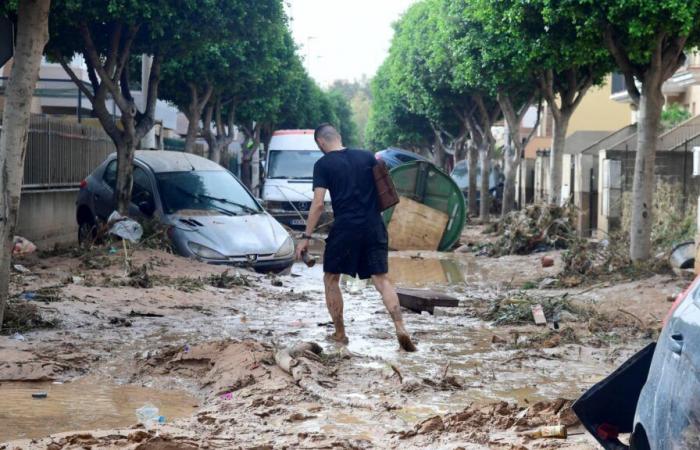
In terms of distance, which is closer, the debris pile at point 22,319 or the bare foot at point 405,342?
the bare foot at point 405,342

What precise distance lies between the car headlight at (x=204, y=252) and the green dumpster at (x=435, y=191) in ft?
25.4

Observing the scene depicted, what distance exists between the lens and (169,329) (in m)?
9.98

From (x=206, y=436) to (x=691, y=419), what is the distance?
117 inches

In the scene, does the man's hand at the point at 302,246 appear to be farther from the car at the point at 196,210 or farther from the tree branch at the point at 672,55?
the tree branch at the point at 672,55

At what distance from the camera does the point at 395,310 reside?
9.09m

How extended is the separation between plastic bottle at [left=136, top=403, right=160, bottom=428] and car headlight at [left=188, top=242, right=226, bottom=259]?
8.03m

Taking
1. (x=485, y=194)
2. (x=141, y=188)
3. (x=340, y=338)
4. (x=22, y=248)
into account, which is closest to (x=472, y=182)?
(x=485, y=194)

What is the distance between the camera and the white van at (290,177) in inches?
1039

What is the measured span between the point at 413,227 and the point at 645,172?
312 inches

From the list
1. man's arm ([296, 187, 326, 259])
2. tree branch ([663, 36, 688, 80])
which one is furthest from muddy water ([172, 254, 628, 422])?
tree branch ([663, 36, 688, 80])

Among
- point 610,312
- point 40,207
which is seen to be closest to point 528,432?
point 610,312

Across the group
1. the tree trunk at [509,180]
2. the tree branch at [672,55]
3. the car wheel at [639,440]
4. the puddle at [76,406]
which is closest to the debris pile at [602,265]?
the tree branch at [672,55]

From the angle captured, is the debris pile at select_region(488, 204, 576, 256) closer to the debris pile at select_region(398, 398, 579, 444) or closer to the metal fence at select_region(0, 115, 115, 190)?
the metal fence at select_region(0, 115, 115, 190)

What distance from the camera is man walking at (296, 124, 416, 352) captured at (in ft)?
30.1
